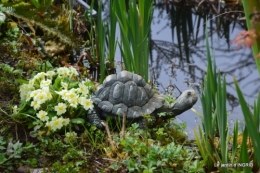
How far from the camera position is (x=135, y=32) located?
3.22m

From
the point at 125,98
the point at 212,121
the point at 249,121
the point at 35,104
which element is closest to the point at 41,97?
the point at 35,104

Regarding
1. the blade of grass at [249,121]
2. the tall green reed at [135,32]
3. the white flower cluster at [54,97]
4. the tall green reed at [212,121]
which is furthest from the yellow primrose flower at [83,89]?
the blade of grass at [249,121]

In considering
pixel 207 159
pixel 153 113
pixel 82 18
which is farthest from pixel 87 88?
pixel 82 18

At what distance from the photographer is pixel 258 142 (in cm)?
186

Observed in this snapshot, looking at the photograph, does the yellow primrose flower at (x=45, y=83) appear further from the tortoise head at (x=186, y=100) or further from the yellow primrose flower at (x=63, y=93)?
the tortoise head at (x=186, y=100)

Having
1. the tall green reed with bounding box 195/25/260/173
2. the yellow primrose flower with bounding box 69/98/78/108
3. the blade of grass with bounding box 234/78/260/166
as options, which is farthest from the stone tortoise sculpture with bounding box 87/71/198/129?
the blade of grass with bounding box 234/78/260/166

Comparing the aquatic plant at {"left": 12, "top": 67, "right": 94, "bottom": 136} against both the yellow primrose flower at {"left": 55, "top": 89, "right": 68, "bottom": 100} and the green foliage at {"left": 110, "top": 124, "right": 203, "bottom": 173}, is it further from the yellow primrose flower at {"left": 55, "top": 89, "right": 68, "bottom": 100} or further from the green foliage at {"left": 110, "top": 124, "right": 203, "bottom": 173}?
the green foliage at {"left": 110, "top": 124, "right": 203, "bottom": 173}

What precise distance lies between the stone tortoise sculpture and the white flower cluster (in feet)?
0.30

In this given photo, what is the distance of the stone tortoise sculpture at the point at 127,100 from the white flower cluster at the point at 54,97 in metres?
0.09

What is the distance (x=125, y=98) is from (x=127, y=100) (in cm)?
2

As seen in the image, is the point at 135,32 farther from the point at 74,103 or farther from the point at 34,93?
the point at 34,93

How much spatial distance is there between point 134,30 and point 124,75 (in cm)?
47

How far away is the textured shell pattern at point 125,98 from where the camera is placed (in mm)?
2834

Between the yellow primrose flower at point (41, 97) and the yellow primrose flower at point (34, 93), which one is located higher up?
the yellow primrose flower at point (34, 93)
